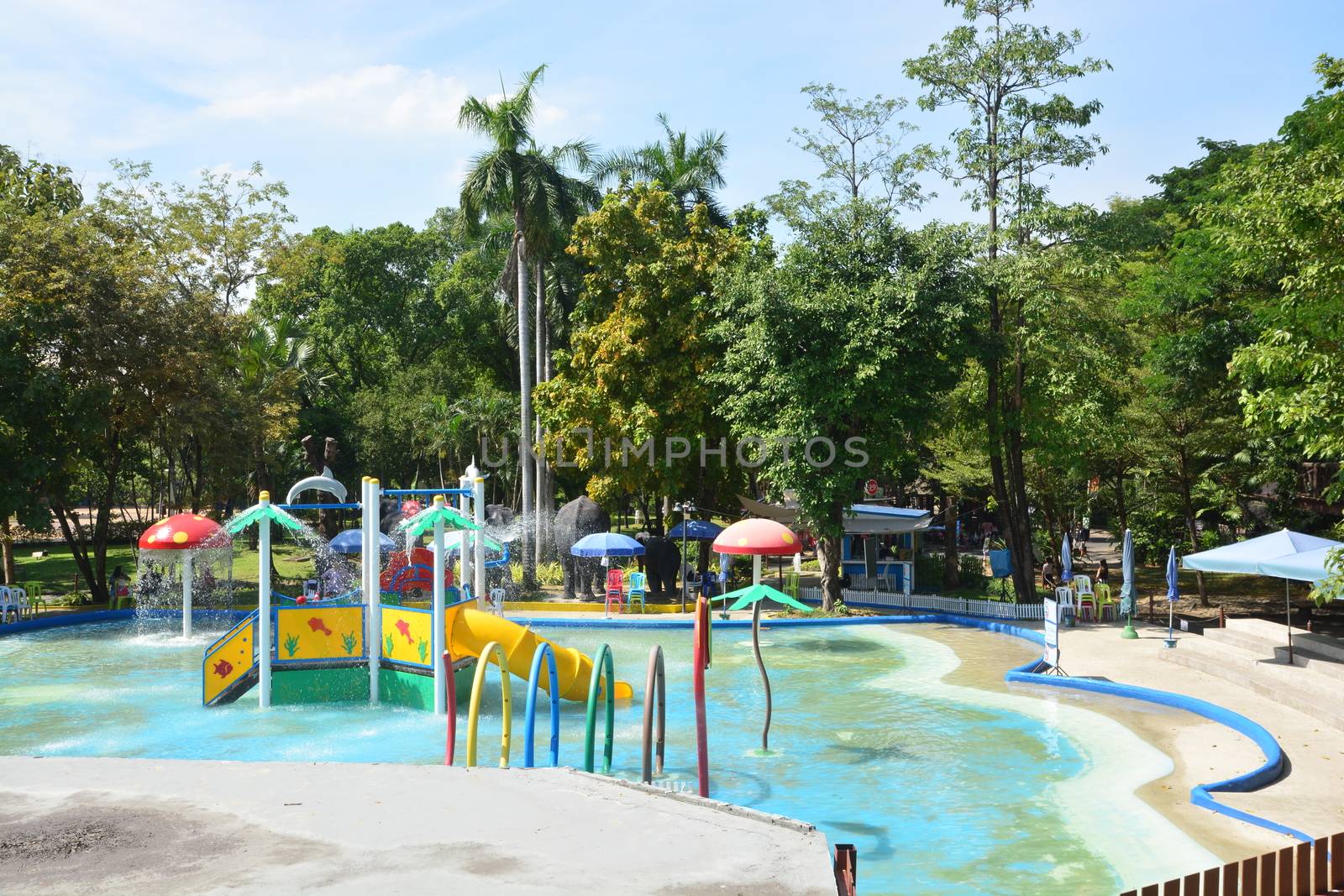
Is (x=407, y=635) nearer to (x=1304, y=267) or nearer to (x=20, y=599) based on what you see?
(x=1304, y=267)

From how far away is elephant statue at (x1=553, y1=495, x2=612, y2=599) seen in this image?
102 feet

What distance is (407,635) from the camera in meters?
17.8

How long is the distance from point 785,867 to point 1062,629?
19295mm

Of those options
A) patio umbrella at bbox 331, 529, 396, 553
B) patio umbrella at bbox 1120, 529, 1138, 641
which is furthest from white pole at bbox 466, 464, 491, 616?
patio umbrella at bbox 1120, 529, 1138, 641

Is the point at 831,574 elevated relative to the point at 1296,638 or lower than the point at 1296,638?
elevated

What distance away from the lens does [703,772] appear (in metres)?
12.1

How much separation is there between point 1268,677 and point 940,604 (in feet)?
37.4

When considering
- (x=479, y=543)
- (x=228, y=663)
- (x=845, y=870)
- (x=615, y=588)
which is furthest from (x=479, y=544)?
(x=845, y=870)

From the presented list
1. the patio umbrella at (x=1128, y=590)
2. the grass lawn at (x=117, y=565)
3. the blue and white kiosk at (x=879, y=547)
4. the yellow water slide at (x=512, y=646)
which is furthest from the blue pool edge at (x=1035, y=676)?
the yellow water slide at (x=512, y=646)

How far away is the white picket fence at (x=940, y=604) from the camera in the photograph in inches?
1064

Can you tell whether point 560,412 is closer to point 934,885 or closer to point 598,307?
point 598,307

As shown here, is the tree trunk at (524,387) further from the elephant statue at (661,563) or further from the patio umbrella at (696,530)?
the patio umbrella at (696,530)

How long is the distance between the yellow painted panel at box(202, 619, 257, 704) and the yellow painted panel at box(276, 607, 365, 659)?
53 cm

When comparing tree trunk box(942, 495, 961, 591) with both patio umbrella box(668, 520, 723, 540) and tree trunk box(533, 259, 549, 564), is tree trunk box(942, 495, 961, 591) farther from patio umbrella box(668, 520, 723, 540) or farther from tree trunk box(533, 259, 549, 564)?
tree trunk box(533, 259, 549, 564)
